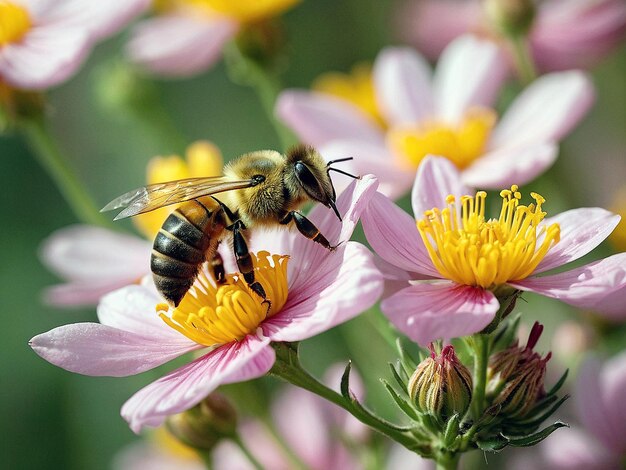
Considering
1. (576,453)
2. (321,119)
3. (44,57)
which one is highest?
(44,57)

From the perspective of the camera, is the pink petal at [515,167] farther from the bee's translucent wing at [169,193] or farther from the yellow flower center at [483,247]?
the bee's translucent wing at [169,193]

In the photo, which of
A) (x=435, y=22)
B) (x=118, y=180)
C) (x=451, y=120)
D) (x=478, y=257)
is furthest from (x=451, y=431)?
(x=118, y=180)

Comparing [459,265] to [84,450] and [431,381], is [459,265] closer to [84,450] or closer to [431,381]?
[431,381]

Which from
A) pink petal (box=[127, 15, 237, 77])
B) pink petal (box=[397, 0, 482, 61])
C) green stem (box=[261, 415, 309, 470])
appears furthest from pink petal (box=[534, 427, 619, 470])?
pink petal (box=[397, 0, 482, 61])

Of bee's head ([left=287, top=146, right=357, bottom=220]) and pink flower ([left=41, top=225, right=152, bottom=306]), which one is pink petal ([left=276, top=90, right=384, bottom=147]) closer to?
pink flower ([left=41, top=225, right=152, bottom=306])

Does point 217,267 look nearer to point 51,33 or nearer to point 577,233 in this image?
point 577,233

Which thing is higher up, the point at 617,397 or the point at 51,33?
the point at 51,33
